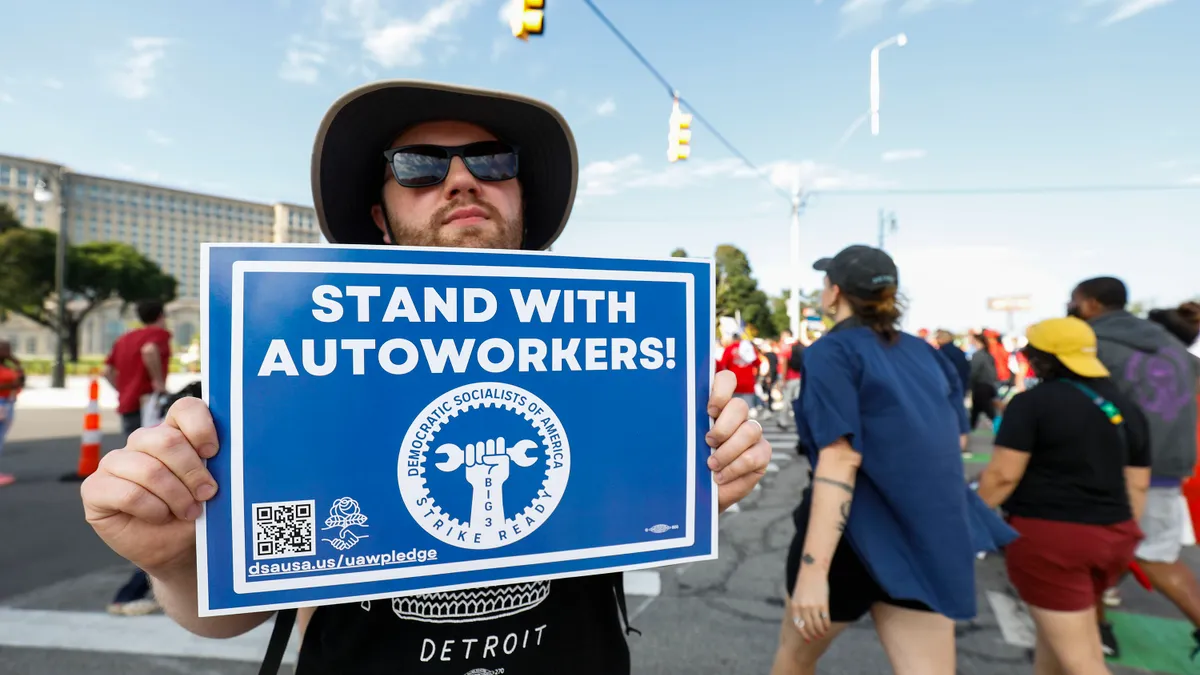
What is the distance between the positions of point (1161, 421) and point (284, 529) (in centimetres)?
426

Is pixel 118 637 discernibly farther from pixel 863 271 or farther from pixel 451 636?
pixel 863 271

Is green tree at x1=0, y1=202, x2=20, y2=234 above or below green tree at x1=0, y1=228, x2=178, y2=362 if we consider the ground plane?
above

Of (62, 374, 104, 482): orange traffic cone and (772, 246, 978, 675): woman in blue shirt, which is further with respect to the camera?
(62, 374, 104, 482): orange traffic cone

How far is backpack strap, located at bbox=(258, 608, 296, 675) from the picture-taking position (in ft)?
3.74

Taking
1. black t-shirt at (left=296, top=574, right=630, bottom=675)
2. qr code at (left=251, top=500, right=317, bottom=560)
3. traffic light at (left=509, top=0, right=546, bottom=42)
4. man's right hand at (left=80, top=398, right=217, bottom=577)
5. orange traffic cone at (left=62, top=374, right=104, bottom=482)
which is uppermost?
traffic light at (left=509, top=0, right=546, bottom=42)

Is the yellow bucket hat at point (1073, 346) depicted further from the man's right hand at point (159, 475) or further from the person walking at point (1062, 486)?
the man's right hand at point (159, 475)

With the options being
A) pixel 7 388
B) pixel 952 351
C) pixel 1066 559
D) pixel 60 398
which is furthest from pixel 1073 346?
pixel 60 398

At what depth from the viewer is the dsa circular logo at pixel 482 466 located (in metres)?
1.08

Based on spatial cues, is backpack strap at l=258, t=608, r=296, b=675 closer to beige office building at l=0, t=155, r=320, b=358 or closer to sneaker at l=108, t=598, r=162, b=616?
sneaker at l=108, t=598, r=162, b=616

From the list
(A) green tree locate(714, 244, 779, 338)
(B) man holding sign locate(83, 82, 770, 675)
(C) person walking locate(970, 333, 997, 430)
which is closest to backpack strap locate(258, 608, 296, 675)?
(B) man holding sign locate(83, 82, 770, 675)

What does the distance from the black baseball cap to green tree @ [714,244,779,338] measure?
45580mm

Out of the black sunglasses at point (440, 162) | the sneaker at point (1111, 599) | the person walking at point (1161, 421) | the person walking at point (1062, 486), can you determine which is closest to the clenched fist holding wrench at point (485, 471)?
the black sunglasses at point (440, 162)

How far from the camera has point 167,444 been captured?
0.96 metres

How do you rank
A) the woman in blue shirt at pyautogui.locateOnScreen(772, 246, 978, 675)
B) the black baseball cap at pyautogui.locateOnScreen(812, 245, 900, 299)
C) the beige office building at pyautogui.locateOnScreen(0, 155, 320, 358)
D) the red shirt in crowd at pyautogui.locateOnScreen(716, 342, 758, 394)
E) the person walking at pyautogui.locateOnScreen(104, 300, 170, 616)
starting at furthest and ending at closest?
the beige office building at pyautogui.locateOnScreen(0, 155, 320, 358) → the red shirt in crowd at pyautogui.locateOnScreen(716, 342, 758, 394) → the person walking at pyautogui.locateOnScreen(104, 300, 170, 616) → the black baseball cap at pyautogui.locateOnScreen(812, 245, 900, 299) → the woman in blue shirt at pyautogui.locateOnScreen(772, 246, 978, 675)
